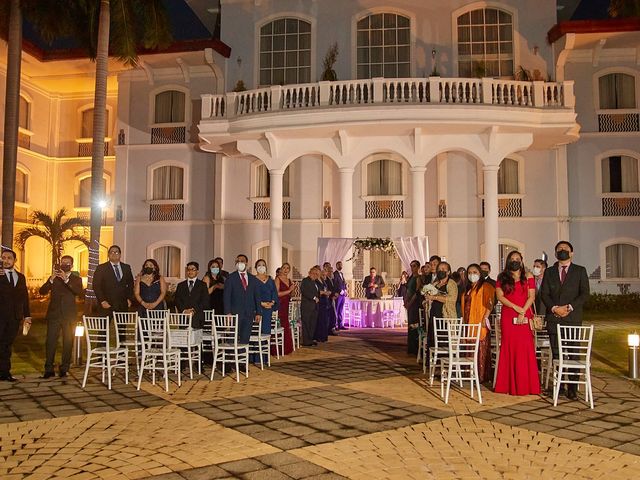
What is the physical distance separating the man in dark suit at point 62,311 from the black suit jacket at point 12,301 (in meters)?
0.30

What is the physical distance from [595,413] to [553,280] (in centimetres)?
182

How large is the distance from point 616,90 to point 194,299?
17.3 metres

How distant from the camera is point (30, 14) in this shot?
1756cm

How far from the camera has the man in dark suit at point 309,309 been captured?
1328 cm

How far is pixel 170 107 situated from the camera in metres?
22.9

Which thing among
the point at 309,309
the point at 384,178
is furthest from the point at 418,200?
the point at 309,309

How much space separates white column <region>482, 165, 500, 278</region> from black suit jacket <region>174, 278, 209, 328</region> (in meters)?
9.82

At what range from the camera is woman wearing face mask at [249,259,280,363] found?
1034 cm

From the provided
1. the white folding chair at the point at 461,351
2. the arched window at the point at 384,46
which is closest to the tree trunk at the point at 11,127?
the arched window at the point at 384,46

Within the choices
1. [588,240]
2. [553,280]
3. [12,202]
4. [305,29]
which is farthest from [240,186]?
[553,280]

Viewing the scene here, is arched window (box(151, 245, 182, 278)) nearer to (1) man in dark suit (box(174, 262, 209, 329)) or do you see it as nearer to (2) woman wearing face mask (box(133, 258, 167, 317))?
(1) man in dark suit (box(174, 262, 209, 329))

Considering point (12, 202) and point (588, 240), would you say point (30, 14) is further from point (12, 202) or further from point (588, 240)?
point (588, 240)

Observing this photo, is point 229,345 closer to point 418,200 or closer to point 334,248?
point 334,248

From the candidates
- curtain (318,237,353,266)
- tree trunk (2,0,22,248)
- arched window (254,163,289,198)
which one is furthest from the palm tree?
curtain (318,237,353,266)
